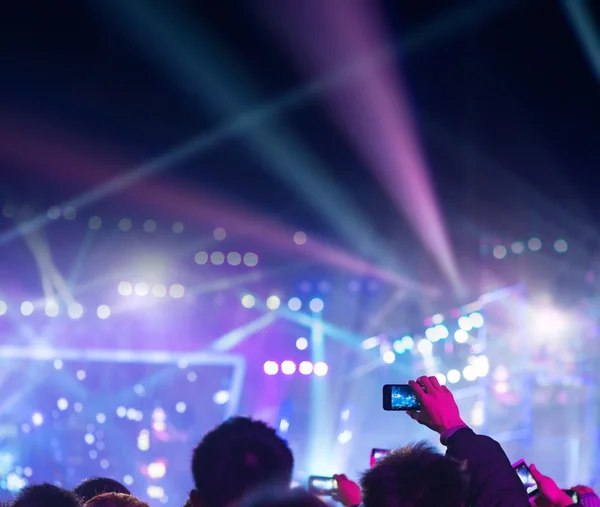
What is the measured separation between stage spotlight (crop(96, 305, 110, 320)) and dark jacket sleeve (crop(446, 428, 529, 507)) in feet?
64.4

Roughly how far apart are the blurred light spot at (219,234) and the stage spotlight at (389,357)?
6.03 m

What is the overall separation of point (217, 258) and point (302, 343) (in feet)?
12.7

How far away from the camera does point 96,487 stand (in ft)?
10.2

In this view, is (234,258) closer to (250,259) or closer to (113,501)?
(250,259)

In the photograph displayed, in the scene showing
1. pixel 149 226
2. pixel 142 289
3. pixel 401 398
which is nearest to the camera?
pixel 401 398

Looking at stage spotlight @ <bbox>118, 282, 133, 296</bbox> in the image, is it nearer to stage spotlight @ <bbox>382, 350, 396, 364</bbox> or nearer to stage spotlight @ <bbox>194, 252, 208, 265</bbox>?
stage spotlight @ <bbox>194, 252, 208, 265</bbox>

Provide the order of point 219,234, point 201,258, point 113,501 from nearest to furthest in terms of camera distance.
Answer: point 113,501 → point 201,258 → point 219,234

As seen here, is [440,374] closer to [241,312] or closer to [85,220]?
[241,312]

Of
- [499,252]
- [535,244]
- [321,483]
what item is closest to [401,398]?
[321,483]

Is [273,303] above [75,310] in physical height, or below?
above

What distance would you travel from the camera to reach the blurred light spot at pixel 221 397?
2170cm

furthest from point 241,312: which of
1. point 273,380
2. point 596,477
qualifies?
point 596,477

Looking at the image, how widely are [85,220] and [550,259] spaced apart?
40.7 ft

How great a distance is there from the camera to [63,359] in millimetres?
20859
